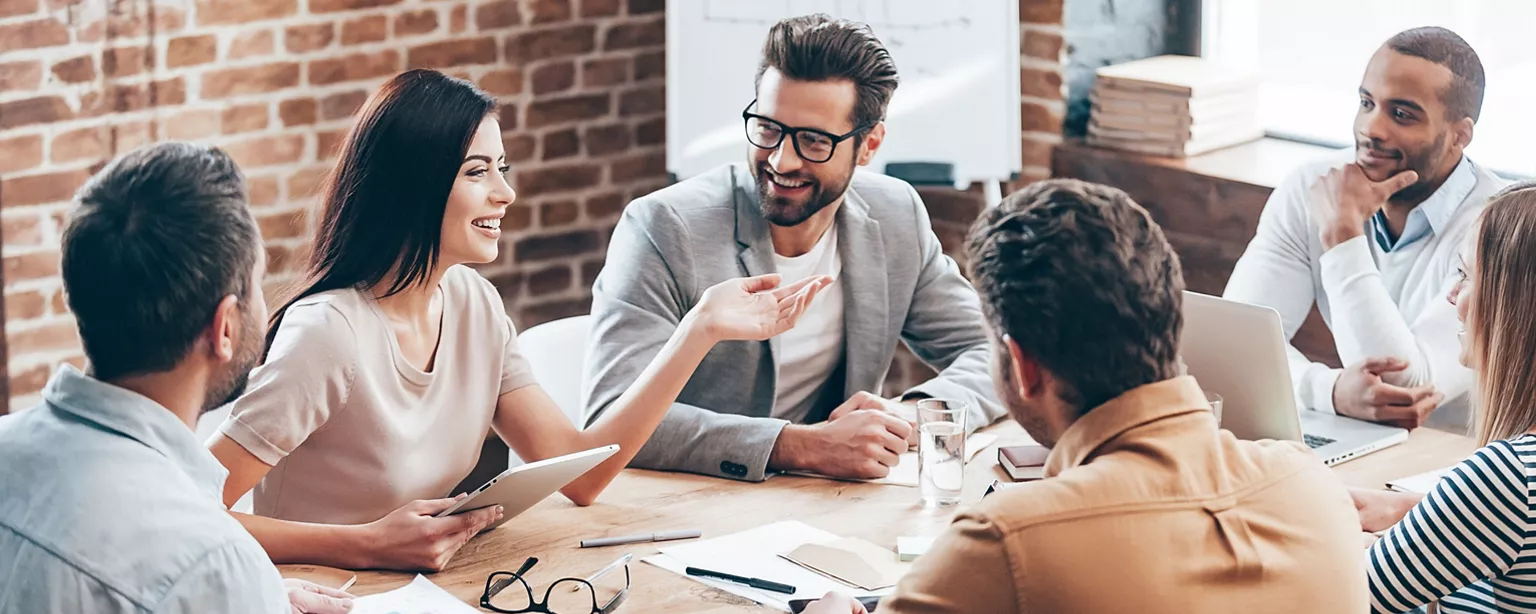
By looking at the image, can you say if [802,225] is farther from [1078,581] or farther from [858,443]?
[1078,581]

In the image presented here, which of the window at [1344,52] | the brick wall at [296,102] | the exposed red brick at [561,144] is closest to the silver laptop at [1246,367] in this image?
the window at [1344,52]

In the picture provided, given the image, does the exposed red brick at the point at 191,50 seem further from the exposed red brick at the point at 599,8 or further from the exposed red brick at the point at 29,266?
the exposed red brick at the point at 599,8

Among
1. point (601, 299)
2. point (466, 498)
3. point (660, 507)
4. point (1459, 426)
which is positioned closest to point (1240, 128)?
point (1459, 426)

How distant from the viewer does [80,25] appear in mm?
3070

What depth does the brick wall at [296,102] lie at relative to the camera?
307 cm

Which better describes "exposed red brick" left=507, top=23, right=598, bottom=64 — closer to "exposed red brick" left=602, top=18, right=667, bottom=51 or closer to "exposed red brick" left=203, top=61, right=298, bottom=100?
"exposed red brick" left=602, top=18, right=667, bottom=51

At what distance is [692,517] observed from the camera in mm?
2047

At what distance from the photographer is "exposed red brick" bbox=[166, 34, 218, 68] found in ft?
10.5

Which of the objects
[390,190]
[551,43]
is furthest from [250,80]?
[390,190]

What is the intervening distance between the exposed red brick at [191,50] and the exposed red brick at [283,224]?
1.14 ft

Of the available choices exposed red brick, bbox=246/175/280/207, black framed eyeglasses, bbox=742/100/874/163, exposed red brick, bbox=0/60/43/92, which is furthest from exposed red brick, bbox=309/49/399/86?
black framed eyeglasses, bbox=742/100/874/163

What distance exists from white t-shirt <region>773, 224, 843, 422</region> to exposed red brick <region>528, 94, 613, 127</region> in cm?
129

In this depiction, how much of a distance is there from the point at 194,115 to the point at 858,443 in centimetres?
177

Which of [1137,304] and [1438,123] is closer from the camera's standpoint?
[1137,304]
